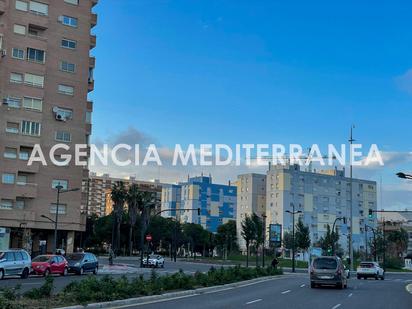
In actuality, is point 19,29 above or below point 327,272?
above

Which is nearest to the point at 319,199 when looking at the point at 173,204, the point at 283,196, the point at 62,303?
the point at 283,196

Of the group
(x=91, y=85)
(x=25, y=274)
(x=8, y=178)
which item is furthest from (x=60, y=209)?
(x=25, y=274)

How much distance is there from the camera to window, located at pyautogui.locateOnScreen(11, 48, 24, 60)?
60.1 m

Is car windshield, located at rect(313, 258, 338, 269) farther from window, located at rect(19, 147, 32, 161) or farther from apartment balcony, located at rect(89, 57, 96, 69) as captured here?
apartment balcony, located at rect(89, 57, 96, 69)

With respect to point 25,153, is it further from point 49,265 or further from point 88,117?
point 49,265

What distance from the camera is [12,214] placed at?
191 ft

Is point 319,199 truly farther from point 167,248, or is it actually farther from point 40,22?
point 40,22

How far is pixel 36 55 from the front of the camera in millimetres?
61594

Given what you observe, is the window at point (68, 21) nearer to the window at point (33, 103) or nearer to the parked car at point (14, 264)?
the window at point (33, 103)

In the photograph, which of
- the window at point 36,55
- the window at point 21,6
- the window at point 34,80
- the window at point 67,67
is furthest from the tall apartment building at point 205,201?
the window at point 21,6

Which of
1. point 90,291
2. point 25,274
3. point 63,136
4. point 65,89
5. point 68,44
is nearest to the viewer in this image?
point 90,291

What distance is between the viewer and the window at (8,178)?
58.0 m

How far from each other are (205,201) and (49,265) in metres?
151

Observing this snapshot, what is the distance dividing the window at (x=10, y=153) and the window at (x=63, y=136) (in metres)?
5.25
